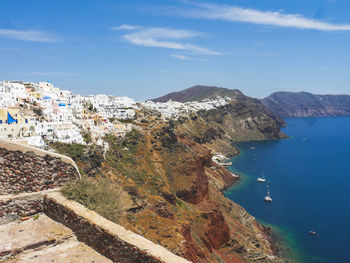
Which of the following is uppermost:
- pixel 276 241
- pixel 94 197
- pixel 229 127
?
pixel 94 197

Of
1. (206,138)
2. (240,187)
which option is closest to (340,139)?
(206,138)

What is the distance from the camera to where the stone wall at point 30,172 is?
29.7ft

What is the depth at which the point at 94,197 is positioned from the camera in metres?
9.34

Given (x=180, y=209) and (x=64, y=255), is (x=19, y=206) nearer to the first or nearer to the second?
(x=64, y=255)

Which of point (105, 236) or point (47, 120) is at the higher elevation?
point (105, 236)

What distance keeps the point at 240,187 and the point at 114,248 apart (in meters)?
70.5

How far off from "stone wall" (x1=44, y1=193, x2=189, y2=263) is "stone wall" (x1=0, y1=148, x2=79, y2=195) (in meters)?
0.86

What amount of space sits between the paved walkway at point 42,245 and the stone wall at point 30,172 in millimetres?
1312

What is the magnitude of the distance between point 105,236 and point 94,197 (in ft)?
7.84

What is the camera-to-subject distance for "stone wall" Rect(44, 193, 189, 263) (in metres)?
6.55

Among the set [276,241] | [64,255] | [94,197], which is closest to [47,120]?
[94,197]

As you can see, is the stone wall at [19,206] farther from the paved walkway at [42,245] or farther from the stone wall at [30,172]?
the stone wall at [30,172]

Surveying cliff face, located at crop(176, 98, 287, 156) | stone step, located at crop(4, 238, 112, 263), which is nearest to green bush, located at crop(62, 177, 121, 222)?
stone step, located at crop(4, 238, 112, 263)

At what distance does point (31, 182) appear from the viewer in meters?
9.30
